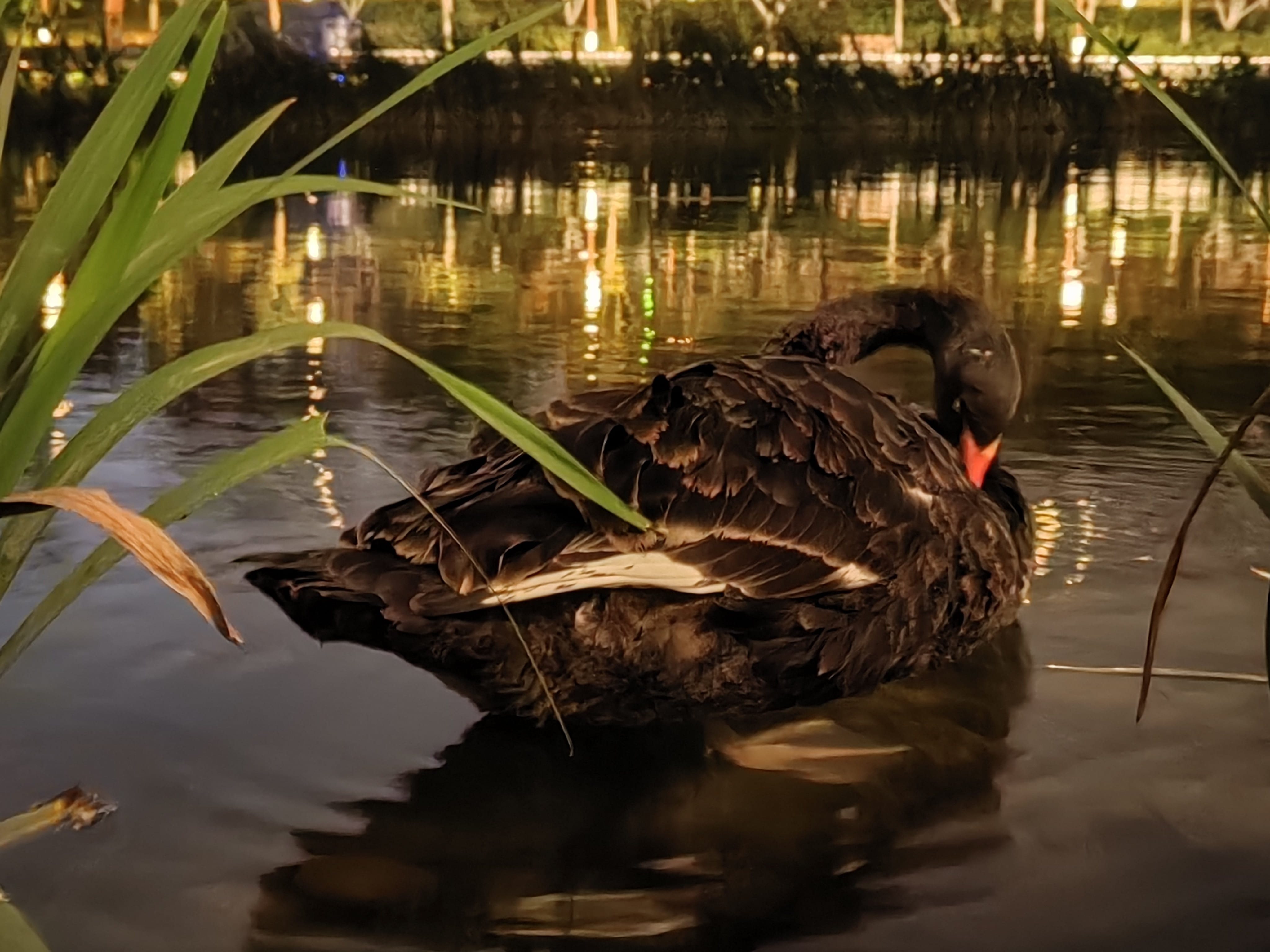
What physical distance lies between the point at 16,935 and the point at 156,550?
25 centimetres

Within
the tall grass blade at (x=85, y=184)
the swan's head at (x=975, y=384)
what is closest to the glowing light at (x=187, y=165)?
the swan's head at (x=975, y=384)

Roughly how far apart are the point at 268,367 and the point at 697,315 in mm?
1310

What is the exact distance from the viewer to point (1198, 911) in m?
1.31

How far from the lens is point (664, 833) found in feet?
4.94

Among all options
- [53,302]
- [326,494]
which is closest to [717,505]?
[326,494]

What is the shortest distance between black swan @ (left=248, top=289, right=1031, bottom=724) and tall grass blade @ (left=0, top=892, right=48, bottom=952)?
64cm

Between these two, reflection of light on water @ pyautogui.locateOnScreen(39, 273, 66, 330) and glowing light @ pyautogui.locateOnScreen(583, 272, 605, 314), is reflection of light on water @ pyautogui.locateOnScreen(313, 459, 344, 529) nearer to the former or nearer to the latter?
reflection of light on water @ pyautogui.locateOnScreen(39, 273, 66, 330)

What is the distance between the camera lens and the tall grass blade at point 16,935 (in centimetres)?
83

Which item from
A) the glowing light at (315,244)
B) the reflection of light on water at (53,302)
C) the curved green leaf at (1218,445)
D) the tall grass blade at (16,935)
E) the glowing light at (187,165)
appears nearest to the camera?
the tall grass blade at (16,935)

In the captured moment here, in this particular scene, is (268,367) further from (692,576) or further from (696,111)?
(696,111)

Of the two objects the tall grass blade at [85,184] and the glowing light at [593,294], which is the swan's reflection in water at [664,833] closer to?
the tall grass blade at [85,184]

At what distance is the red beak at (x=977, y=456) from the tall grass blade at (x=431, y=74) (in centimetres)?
118

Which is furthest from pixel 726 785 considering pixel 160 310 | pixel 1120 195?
pixel 1120 195

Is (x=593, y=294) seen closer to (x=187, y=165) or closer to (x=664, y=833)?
(x=664, y=833)
